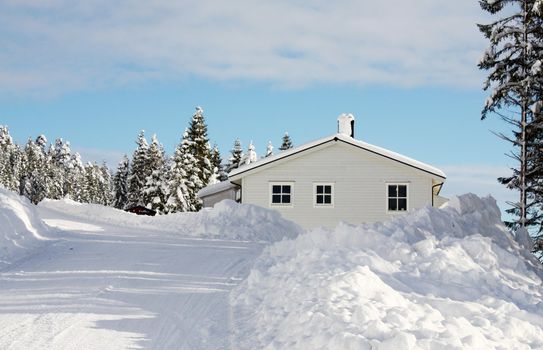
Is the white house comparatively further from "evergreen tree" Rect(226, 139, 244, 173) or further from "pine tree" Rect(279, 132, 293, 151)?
"evergreen tree" Rect(226, 139, 244, 173)

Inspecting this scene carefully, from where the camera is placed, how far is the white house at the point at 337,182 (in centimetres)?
2620

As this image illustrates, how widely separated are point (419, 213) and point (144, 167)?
53.6 m

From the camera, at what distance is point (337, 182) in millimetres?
26391

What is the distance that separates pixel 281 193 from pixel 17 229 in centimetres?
1328

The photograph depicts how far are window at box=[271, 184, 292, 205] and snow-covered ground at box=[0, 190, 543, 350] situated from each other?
10.7m

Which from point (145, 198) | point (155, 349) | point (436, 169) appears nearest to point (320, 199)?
point (436, 169)

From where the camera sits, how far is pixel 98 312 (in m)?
7.97

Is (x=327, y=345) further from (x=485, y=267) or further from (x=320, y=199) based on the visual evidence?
(x=320, y=199)

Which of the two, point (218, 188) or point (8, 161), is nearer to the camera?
point (218, 188)

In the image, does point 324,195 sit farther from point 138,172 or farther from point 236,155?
point 138,172

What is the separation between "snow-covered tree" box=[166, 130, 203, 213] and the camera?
4931 cm

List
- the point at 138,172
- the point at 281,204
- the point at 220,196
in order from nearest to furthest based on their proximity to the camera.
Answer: the point at 281,204 < the point at 220,196 < the point at 138,172

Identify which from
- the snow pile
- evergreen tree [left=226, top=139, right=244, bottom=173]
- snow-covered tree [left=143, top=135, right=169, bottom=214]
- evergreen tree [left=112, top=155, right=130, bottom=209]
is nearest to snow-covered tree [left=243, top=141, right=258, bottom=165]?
evergreen tree [left=226, top=139, right=244, bottom=173]

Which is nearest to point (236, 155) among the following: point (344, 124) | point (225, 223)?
point (344, 124)
